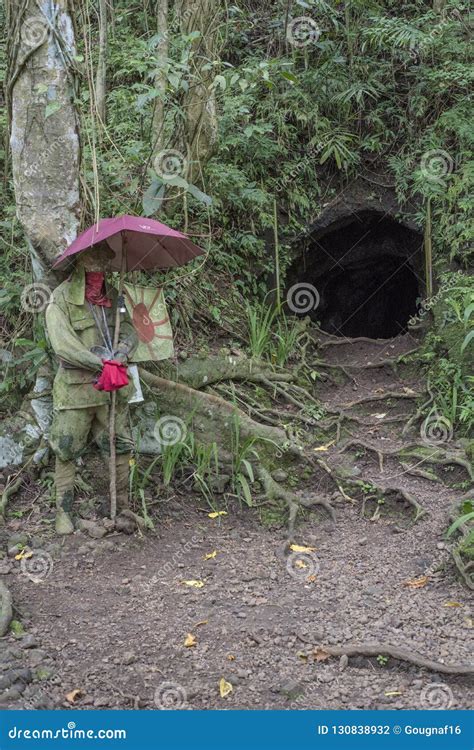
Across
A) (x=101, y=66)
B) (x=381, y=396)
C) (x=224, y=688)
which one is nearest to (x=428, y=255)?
(x=381, y=396)

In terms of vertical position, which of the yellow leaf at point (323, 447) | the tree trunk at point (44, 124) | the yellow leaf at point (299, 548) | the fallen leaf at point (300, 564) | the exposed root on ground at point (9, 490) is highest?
the tree trunk at point (44, 124)

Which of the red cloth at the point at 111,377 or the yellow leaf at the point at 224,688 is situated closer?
the yellow leaf at the point at 224,688

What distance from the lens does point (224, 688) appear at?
3959mm

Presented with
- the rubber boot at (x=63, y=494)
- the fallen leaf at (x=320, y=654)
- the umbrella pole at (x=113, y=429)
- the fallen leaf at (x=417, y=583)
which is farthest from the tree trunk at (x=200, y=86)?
the fallen leaf at (x=320, y=654)

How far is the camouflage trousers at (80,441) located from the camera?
5609mm

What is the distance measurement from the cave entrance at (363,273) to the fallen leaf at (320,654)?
5.80 metres

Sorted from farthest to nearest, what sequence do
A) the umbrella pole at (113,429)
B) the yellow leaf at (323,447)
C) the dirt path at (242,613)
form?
the yellow leaf at (323,447), the umbrella pole at (113,429), the dirt path at (242,613)

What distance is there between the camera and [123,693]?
3.91 m

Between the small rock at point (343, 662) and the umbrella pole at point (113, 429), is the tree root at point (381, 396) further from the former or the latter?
the small rock at point (343, 662)

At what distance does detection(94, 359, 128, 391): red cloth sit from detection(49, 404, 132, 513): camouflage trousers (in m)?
0.42

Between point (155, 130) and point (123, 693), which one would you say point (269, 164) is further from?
point (123, 693)

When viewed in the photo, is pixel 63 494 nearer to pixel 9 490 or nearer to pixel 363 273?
pixel 9 490

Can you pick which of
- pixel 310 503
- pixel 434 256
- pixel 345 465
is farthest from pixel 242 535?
pixel 434 256

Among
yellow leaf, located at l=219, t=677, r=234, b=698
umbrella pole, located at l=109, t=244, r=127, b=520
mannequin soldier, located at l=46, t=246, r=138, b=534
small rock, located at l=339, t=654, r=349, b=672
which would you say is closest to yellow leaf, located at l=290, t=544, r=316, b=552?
mannequin soldier, located at l=46, t=246, r=138, b=534
